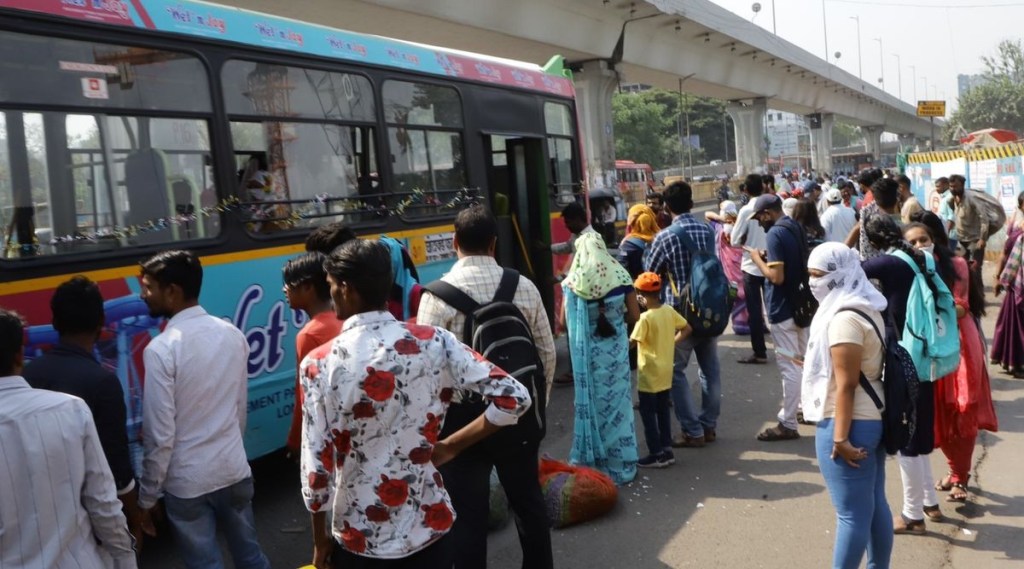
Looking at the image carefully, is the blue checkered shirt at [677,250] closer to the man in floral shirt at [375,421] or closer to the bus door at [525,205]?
the bus door at [525,205]

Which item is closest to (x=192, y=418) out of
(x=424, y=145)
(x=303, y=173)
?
(x=303, y=173)

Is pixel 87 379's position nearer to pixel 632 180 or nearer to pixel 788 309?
pixel 788 309

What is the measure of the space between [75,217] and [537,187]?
5.79m

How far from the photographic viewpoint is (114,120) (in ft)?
16.3

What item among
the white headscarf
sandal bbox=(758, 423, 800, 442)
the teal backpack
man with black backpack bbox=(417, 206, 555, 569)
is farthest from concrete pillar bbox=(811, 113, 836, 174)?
man with black backpack bbox=(417, 206, 555, 569)

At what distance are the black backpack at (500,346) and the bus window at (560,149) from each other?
6552 millimetres

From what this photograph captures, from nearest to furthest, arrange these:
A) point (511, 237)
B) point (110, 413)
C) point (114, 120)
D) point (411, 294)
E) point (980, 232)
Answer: point (110, 413) < point (411, 294) < point (114, 120) < point (511, 237) < point (980, 232)

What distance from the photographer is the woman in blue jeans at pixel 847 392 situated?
3701mm

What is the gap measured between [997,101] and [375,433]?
92626mm

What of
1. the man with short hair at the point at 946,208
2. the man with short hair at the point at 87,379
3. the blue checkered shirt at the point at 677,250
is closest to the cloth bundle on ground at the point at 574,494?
the blue checkered shirt at the point at 677,250

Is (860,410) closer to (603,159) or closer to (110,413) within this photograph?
(110,413)

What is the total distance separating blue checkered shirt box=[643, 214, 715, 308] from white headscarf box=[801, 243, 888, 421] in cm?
253

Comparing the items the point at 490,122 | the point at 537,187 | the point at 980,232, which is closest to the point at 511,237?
the point at 537,187

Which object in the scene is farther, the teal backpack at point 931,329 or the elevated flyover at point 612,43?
the elevated flyover at point 612,43
